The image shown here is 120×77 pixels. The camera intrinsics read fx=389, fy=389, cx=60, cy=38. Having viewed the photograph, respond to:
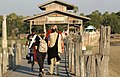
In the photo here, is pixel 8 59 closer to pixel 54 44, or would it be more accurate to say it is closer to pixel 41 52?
pixel 41 52

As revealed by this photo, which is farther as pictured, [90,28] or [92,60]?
[90,28]

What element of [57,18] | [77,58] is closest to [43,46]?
[77,58]

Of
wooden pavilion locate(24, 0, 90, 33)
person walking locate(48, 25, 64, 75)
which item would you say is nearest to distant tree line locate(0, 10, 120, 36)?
wooden pavilion locate(24, 0, 90, 33)

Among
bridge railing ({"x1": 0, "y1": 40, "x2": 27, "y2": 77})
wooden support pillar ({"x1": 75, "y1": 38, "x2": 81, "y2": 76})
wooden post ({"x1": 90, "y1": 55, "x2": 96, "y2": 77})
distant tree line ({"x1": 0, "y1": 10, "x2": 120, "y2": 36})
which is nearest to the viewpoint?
wooden post ({"x1": 90, "y1": 55, "x2": 96, "y2": 77})

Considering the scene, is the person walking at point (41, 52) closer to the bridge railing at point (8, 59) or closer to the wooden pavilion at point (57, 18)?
the bridge railing at point (8, 59)

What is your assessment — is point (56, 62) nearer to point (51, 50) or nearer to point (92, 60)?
point (51, 50)

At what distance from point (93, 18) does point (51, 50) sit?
8073 centimetres

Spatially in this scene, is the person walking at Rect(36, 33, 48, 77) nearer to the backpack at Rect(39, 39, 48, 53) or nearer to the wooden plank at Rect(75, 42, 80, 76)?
the backpack at Rect(39, 39, 48, 53)

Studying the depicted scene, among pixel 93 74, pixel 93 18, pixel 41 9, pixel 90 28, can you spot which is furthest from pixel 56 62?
pixel 93 18

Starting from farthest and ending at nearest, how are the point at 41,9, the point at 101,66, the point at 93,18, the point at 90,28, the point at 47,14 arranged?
the point at 93,18, the point at 90,28, the point at 41,9, the point at 47,14, the point at 101,66

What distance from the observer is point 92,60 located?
9.62 meters

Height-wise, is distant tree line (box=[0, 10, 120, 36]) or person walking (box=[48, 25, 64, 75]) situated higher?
distant tree line (box=[0, 10, 120, 36])

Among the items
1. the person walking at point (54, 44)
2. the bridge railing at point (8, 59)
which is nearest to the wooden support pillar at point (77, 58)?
the person walking at point (54, 44)

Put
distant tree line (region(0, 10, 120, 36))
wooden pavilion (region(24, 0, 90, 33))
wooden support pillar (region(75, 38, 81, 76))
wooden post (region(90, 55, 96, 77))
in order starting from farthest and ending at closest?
1. distant tree line (region(0, 10, 120, 36))
2. wooden pavilion (region(24, 0, 90, 33))
3. wooden support pillar (region(75, 38, 81, 76))
4. wooden post (region(90, 55, 96, 77))
